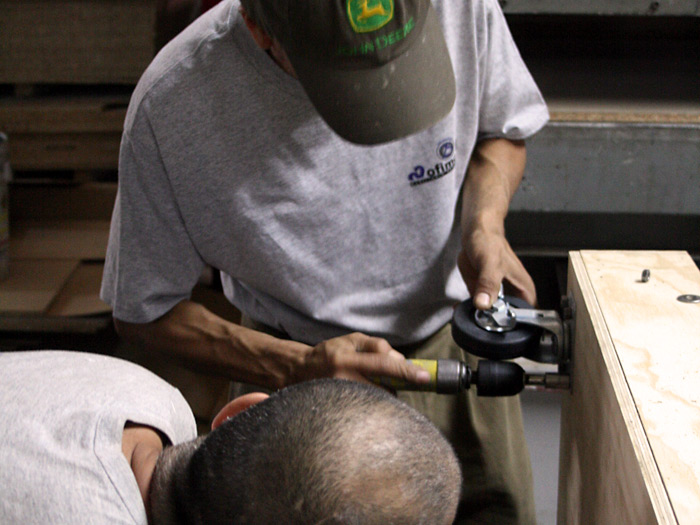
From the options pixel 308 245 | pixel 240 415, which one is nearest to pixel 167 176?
pixel 308 245

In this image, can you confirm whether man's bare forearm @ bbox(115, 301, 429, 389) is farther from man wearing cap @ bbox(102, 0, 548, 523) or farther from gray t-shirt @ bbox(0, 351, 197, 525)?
gray t-shirt @ bbox(0, 351, 197, 525)

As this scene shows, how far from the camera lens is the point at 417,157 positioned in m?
1.29

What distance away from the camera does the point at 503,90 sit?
1.40 metres

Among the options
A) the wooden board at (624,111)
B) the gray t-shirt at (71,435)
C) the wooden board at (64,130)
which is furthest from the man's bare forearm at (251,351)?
the wooden board at (64,130)

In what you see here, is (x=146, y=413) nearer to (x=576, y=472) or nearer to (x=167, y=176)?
(x=167, y=176)

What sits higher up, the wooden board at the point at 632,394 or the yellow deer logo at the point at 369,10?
the yellow deer logo at the point at 369,10

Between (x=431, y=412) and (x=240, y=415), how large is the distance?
0.69 metres

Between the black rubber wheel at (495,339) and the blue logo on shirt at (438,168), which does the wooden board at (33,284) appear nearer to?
the blue logo on shirt at (438,168)

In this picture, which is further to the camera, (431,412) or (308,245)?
(431,412)

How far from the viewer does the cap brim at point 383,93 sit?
38.2 inches

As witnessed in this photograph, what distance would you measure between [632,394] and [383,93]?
1.65 feet

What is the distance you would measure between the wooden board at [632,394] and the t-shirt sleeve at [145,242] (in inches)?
26.2

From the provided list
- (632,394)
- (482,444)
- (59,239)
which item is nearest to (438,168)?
(482,444)

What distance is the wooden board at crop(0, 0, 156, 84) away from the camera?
2.30 m
